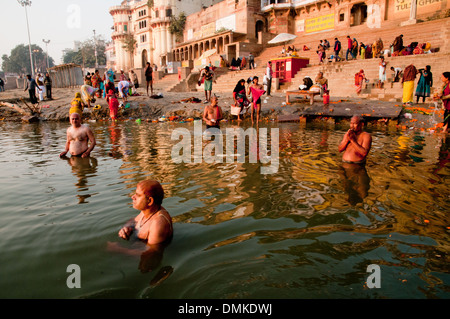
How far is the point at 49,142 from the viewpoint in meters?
9.03

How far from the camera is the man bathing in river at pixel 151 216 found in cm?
274

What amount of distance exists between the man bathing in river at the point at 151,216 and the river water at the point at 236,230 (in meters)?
0.11

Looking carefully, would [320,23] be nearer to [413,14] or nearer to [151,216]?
[413,14]

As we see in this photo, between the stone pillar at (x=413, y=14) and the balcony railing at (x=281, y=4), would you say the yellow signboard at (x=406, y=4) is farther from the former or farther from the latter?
the balcony railing at (x=281, y=4)

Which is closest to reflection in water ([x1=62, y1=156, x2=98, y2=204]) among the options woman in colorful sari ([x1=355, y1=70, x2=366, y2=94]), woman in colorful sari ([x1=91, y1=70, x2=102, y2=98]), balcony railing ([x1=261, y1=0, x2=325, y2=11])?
woman in colorful sari ([x1=91, y1=70, x2=102, y2=98])

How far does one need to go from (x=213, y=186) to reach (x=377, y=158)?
3733mm

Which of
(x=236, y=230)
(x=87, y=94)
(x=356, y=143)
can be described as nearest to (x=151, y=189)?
(x=236, y=230)

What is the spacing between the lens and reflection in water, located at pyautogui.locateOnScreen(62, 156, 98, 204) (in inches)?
179

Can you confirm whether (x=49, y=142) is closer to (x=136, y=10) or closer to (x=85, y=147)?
(x=85, y=147)

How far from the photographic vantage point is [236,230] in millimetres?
3164

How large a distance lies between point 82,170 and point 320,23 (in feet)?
98.4

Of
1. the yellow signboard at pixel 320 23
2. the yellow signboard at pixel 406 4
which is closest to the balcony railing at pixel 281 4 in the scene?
the yellow signboard at pixel 320 23

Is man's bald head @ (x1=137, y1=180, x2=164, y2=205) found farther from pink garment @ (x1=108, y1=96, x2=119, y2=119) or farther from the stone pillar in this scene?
the stone pillar
